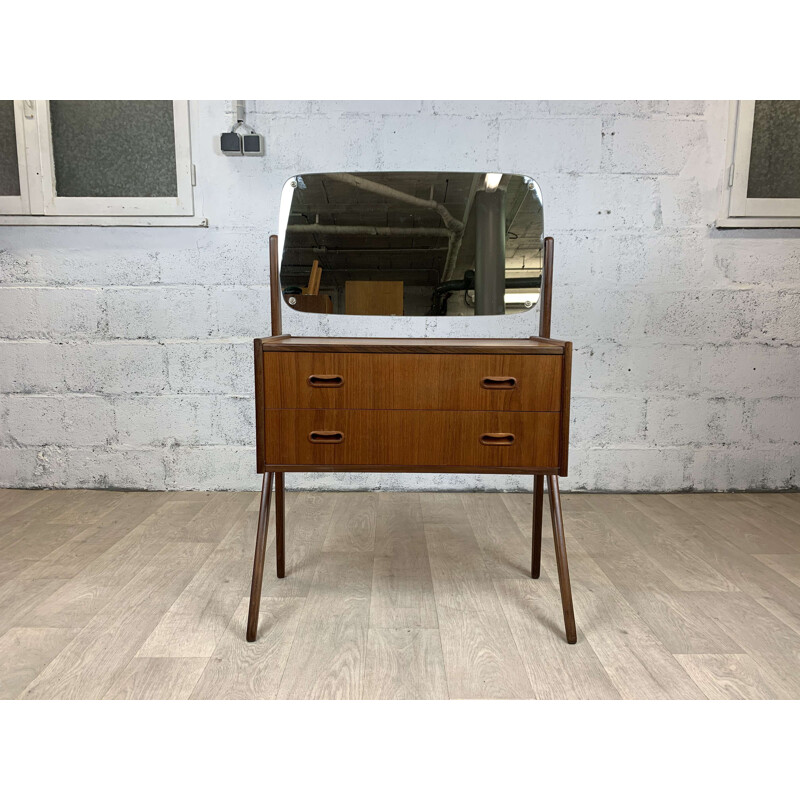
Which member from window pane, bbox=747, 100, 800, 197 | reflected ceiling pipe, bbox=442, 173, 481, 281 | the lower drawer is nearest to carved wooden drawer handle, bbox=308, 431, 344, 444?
the lower drawer

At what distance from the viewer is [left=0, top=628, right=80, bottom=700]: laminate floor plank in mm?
1200

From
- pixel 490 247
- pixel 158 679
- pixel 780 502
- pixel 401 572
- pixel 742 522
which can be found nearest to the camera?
pixel 158 679

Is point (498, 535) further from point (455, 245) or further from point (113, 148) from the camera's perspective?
point (113, 148)

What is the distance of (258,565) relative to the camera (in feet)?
4.66

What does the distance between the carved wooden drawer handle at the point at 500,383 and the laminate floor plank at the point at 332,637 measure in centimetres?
62

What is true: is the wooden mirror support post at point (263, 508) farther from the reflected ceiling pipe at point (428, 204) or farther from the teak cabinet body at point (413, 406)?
the reflected ceiling pipe at point (428, 204)

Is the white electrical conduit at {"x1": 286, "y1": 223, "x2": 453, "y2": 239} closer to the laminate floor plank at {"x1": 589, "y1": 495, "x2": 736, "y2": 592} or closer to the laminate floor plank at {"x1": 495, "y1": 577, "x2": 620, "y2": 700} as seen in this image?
the laminate floor plank at {"x1": 495, "y1": 577, "x2": 620, "y2": 700}

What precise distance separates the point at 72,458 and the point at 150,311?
693 mm

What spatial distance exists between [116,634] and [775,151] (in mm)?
2768

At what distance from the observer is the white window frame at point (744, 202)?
2432 mm

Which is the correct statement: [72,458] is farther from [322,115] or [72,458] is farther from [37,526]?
[322,115]

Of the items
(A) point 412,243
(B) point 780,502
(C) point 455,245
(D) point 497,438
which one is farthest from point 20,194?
(B) point 780,502

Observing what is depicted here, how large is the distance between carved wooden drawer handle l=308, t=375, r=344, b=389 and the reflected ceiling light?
71 cm

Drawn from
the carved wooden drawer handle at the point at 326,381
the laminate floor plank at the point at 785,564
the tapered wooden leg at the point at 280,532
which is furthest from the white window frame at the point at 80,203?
the laminate floor plank at the point at 785,564
